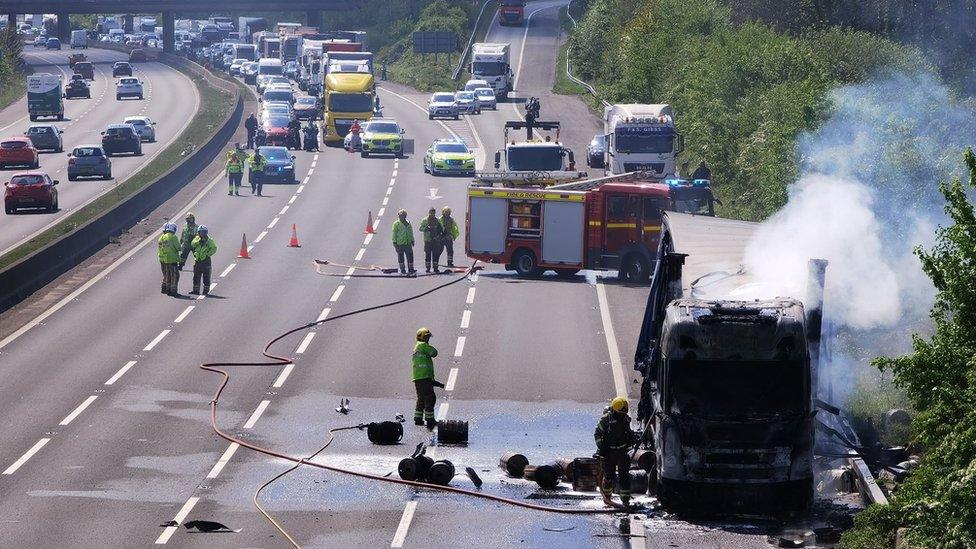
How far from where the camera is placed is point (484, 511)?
64.2ft

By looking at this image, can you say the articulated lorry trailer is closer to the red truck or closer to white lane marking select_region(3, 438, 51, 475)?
white lane marking select_region(3, 438, 51, 475)

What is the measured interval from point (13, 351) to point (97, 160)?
35086mm

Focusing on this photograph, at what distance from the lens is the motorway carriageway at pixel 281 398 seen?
19141mm

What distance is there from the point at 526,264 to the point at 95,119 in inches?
2408

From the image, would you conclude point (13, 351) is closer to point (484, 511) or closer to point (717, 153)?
point (484, 511)

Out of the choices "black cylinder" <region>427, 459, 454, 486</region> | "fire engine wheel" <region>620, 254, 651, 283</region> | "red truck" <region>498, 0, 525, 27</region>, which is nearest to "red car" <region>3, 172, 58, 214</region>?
"fire engine wheel" <region>620, 254, 651, 283</region>

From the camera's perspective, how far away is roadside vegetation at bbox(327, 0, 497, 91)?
395 feet

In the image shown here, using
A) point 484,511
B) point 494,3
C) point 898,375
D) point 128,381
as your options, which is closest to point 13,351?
point 128,381

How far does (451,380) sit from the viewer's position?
28.5 m

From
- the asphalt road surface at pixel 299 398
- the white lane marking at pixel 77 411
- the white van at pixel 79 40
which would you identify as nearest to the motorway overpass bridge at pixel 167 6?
the white van at pixel 79 40

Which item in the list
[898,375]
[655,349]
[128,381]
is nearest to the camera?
[898,375]

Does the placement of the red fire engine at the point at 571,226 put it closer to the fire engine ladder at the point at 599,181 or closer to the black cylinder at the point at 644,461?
the fire engine ladder at the point at 599,181

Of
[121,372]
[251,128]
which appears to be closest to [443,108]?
[251,128]

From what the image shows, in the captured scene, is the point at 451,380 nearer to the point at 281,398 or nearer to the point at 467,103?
the point at 281,398
